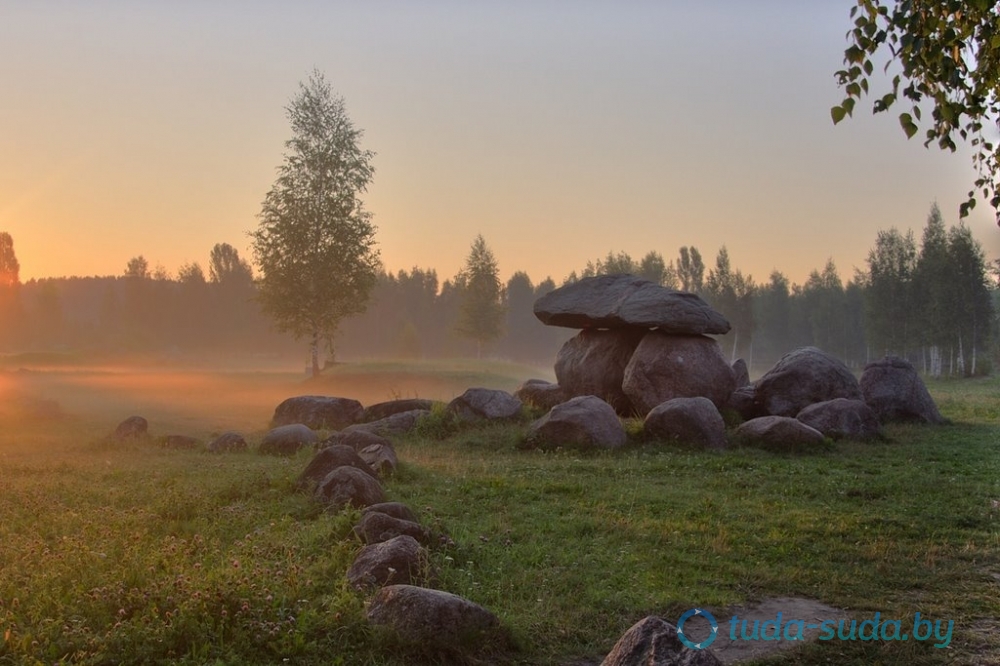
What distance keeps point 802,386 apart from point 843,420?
345 centimetres

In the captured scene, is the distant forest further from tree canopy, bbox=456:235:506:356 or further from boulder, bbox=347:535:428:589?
boulder, bbox=347:535:428:589

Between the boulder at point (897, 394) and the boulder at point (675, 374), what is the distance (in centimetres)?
429

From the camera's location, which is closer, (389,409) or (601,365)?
(389,409)

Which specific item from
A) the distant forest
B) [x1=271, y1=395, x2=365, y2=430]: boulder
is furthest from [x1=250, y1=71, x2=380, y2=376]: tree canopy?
the distant forest

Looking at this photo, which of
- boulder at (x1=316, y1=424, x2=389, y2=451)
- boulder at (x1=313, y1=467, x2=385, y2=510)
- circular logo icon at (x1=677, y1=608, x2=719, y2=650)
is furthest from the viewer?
boulder at (x1=316, y1=424, x2=389, y2=451)

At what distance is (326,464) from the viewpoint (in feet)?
43.1

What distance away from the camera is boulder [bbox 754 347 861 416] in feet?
76.8

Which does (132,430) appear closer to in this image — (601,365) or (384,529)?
(601,365)

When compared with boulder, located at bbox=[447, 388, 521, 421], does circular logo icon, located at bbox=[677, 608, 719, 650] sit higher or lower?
lower

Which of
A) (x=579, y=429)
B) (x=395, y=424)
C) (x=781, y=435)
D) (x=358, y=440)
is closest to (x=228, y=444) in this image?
(x=358, y=440)

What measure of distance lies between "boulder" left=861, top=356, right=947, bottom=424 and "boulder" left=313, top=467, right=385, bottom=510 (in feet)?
58.5

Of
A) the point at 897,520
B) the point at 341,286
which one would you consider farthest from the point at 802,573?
the point at 341,286

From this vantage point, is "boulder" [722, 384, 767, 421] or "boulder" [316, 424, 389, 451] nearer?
"boulder" [316, 424, 389, 451]

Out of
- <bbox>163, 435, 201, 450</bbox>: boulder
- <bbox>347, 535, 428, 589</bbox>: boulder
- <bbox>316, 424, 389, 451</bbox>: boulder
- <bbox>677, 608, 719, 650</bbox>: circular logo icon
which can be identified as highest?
<bbox>316, 424, 389, 451</bbox>: boulder
